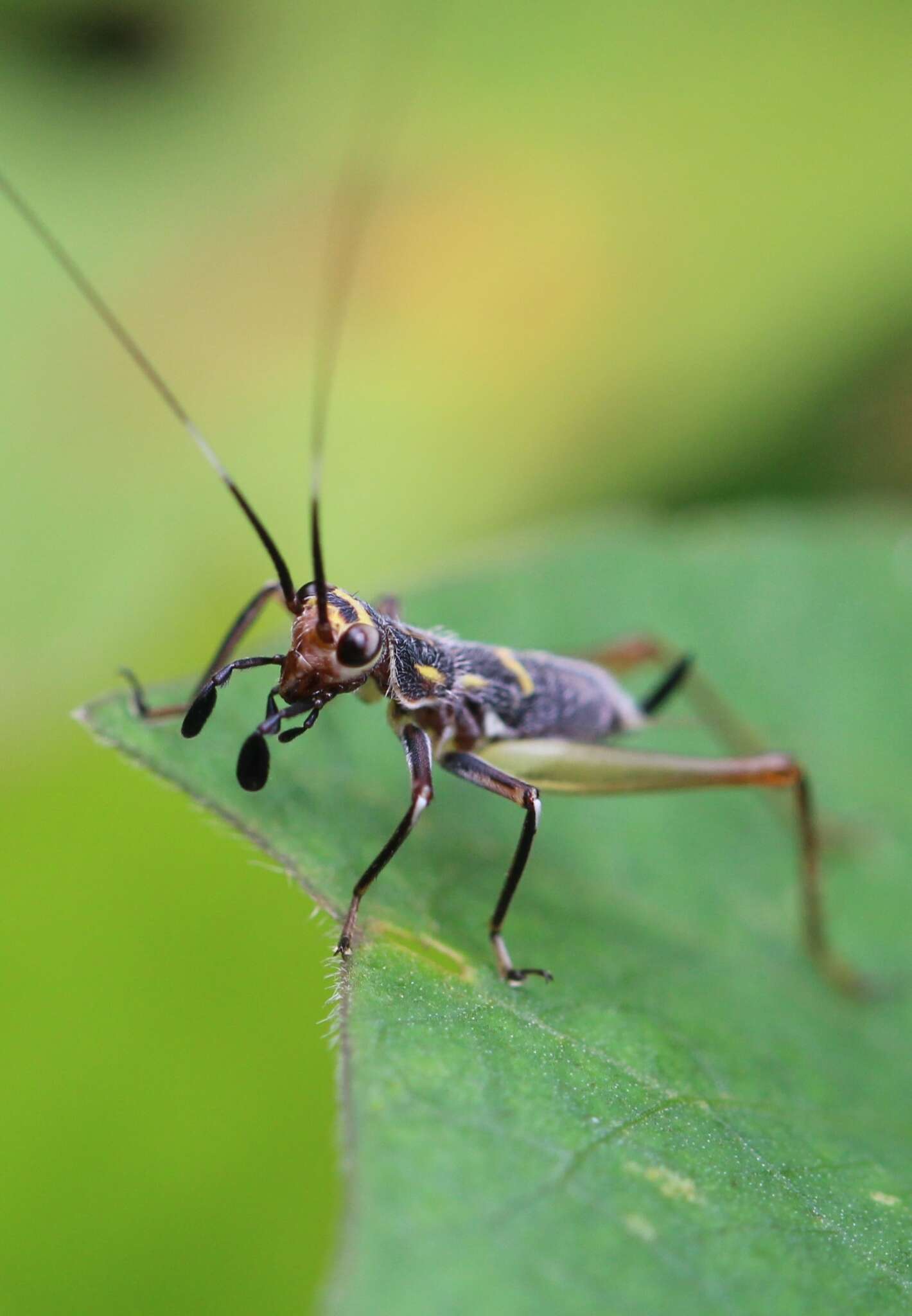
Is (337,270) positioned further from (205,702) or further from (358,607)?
(205,702)

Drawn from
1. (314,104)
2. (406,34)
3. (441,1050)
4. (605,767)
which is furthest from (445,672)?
(406,34)

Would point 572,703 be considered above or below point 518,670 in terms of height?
below

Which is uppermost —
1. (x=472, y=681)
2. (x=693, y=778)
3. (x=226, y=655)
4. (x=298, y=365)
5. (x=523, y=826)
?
(x=298, y=365)

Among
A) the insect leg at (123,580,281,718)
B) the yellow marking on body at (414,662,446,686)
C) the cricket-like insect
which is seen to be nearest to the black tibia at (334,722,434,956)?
the cricket-like insect

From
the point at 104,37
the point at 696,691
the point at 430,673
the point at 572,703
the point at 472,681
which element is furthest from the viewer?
the point at 104,37

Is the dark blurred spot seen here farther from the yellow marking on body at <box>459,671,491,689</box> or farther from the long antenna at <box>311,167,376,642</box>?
the yellow marking on body at <box>459,671,491,689</box>

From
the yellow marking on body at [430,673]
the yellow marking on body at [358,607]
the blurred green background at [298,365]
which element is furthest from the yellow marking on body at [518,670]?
the yellow marking on body at [358,607]

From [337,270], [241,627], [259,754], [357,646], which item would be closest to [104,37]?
[337,270]
